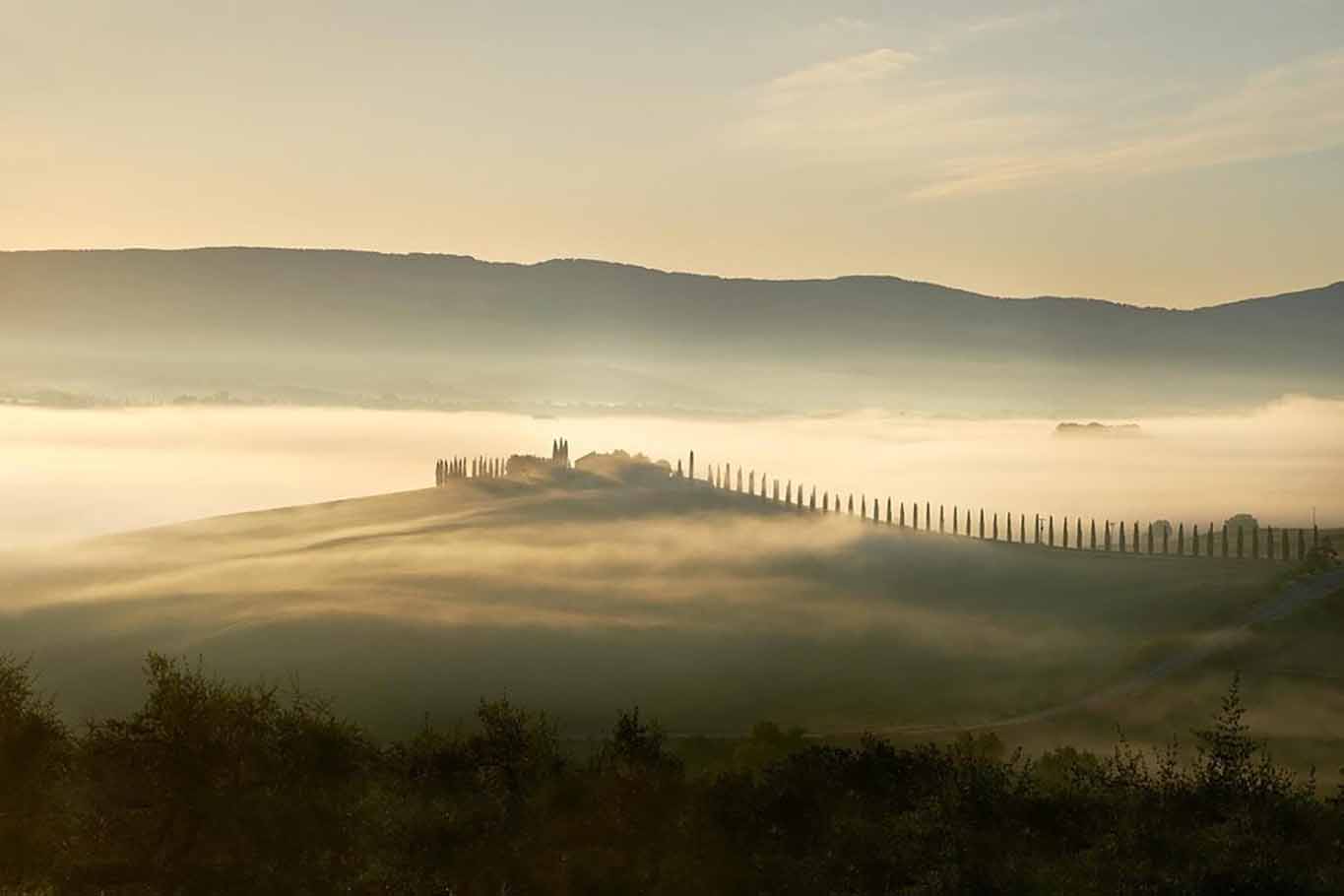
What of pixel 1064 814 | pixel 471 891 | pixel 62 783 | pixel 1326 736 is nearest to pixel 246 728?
pixel 62 783

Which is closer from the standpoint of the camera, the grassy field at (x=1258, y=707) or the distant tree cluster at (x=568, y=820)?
the distant tree cluster at (x=568, y=820)

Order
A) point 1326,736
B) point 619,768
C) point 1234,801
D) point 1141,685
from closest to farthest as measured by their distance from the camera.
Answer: point 1234,801, point 619,768, point 1326,736, point 1141,685

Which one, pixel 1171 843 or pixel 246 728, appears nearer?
pixel 1171 843

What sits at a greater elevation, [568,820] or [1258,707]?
[568,820]

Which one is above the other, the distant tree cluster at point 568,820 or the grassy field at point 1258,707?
the distant tree cluster at point 568,820

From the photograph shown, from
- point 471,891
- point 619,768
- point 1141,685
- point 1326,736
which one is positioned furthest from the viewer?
point 1141,685

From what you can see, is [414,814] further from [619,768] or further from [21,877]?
[21,877]

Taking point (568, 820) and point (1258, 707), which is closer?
point (568, 820)

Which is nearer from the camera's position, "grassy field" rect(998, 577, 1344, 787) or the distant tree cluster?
the distant tree cluster
